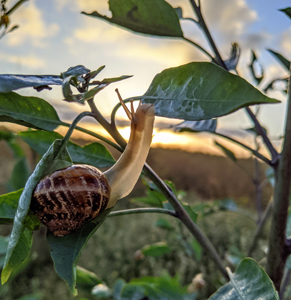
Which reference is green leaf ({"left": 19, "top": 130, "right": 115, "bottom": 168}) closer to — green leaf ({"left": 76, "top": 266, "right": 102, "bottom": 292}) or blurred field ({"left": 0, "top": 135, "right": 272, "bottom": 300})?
green leaf ({"left": 76, "top": 266, "right": 102, "bottom": 292})

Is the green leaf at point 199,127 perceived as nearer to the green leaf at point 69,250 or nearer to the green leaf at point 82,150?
the green leaf at point 82,150

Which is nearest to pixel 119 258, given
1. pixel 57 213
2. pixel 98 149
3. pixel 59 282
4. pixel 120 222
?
pixel 59 282

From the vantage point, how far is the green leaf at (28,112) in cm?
34

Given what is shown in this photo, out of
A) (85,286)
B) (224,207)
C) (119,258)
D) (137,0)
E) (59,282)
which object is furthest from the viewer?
(119,258)

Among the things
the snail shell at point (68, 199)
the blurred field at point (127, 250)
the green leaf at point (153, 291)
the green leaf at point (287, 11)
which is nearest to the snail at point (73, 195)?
the snail shell at point (68, 199)

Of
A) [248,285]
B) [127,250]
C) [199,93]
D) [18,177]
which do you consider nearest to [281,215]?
[248,285]

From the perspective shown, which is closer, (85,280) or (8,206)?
(8,206)

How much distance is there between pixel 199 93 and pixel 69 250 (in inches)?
7.3

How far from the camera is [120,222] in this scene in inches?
115

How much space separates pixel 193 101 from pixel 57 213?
177mm

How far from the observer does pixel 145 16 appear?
42 cm

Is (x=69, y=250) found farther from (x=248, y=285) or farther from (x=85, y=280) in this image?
(x=85, y=280)

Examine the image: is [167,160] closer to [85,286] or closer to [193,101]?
[85,286]

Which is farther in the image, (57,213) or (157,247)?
(157,247)
